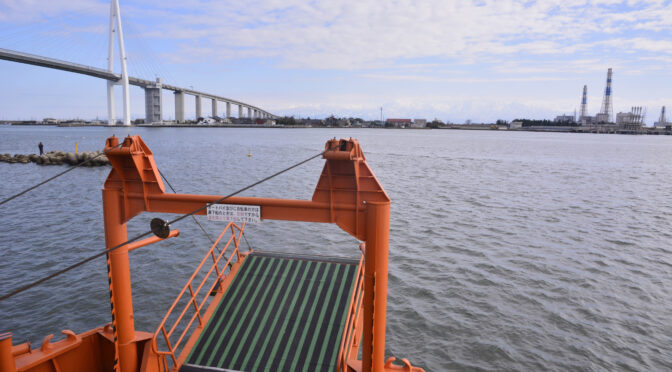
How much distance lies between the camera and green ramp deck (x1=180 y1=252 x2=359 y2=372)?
809cm

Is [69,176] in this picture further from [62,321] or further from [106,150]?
[106,150]

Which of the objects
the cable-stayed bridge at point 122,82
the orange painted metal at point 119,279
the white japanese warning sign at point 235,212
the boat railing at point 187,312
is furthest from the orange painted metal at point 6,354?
the cable-stayed bridge at point 122,82

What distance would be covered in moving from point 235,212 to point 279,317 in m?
3.57

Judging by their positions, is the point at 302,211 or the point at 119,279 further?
the point at 119,279

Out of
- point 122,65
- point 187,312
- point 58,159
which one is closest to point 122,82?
point 122,65

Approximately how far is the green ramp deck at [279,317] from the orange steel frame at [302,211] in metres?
1.03

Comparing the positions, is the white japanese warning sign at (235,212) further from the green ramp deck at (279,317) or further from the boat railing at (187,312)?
the green ramp deck at (279,317)

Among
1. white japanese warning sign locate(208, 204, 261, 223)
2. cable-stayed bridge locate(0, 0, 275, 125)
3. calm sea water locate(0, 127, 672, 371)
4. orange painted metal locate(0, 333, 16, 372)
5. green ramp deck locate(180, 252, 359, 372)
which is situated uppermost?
cable-stayed bridge locate(0, 0, 275, 125)

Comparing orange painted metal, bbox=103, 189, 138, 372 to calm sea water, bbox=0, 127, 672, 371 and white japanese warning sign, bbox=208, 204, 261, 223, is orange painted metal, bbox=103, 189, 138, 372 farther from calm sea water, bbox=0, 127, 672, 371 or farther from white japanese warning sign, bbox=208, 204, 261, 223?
calm sea water, bbox=0, 127, 672, 371

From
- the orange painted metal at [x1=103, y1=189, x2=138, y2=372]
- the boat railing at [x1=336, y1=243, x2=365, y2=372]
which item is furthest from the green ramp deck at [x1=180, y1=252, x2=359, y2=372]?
the orange painted metal at [x1=103, y1=189, x2=138, y2=372]

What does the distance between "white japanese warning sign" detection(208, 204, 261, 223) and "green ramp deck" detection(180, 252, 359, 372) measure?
3189mm

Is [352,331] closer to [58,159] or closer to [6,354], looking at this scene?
[6,354]

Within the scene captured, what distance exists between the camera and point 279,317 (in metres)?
9.16

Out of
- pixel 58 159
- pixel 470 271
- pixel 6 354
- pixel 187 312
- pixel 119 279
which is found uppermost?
pixel 119 279
